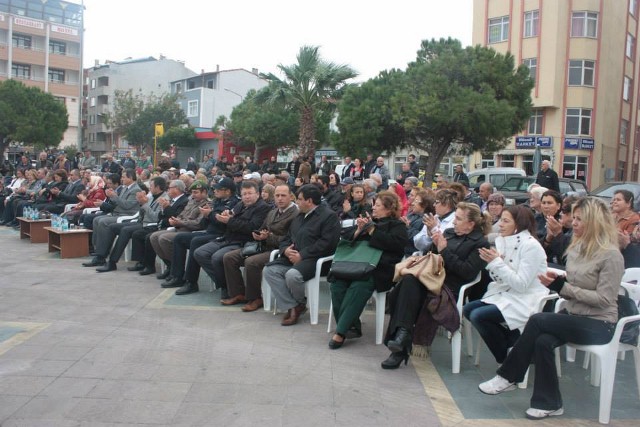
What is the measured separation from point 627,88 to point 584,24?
9.25 meters

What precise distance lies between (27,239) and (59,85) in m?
55.9

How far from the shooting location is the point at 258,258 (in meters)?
6.77

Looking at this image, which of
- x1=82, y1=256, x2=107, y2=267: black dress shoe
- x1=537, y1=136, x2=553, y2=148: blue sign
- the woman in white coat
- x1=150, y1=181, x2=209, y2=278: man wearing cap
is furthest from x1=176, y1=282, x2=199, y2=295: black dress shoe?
x1=537, y1=136, x2=553, y2=148: blue sign

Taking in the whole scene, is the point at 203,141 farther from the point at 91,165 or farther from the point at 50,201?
the point at 50,201

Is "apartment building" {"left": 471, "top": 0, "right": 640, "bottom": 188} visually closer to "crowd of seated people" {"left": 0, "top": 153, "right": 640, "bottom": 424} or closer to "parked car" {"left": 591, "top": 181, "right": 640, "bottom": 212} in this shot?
"parked car" {"left": 591, "top": 181, "right": 640, "bottom": 212}

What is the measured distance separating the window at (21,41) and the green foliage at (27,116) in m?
22.1

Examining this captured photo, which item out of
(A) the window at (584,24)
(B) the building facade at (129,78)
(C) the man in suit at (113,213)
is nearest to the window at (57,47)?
(B) the building facade at (129,78)

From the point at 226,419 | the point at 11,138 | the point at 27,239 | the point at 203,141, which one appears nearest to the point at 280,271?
the point at 226,419

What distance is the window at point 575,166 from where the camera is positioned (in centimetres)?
3400

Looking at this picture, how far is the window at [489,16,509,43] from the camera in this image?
3559 centimetres

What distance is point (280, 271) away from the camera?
634 centimetres

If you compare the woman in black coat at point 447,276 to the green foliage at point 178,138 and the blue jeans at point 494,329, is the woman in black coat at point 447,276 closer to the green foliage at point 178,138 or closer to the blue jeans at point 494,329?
the blue jeans at point 494,329

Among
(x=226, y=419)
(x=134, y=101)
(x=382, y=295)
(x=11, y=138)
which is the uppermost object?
(x=134, y=101)

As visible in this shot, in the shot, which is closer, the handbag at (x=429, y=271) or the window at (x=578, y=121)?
the handbag at (x=429, y=271)
